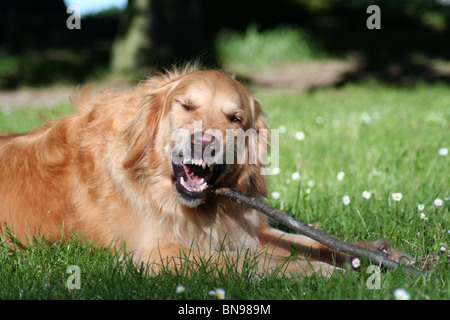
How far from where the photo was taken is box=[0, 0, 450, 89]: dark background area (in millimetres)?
12094

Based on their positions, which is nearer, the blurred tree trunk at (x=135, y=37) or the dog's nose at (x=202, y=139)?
A: the dog's nose at (x=202, y=139)

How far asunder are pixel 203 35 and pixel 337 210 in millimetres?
10145

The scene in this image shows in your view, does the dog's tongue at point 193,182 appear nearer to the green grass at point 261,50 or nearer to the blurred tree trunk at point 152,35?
the blurred tree trunk at point 152,35

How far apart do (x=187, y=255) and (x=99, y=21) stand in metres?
17.6

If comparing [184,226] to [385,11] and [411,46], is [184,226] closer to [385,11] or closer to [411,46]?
[411,46]

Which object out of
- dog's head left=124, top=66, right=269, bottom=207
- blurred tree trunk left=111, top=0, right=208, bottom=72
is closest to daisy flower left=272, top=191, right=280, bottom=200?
dog's head left=124, top=66, right=269, bottom=207

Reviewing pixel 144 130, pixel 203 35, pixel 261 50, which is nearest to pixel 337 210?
pixel 144 130

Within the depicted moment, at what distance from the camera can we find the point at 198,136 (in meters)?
2.80

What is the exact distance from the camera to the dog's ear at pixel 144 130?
3.12 metres

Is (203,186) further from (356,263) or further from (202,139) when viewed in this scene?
(356,263)

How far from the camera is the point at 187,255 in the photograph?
3.02 meters

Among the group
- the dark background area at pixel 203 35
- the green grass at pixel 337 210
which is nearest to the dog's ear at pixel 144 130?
the green grass at pixel 337 210

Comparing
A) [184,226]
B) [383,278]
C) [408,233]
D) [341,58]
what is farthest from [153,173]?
[341,58]

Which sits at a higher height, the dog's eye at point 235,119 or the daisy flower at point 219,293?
the dog's eye at point 235,119
